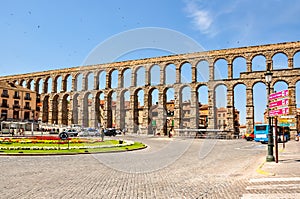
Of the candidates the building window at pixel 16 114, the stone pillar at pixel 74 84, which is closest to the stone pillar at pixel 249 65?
the stone pillar at pixel 74 84

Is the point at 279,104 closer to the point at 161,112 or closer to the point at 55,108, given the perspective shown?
the point at 161,112

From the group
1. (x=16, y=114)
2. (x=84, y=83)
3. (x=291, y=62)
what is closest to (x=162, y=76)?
(x=84, y=83)

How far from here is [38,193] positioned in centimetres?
734

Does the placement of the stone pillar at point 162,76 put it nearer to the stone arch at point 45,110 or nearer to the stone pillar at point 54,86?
the stone pillar at point 54,86

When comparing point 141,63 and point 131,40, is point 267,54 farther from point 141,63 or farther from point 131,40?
point 131,40

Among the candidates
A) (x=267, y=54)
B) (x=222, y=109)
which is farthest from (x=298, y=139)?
(x=222, y=109)

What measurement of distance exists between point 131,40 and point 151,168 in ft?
18.2

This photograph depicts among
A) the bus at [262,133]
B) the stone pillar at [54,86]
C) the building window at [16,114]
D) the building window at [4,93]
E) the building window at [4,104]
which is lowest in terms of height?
the bus at [262,133]

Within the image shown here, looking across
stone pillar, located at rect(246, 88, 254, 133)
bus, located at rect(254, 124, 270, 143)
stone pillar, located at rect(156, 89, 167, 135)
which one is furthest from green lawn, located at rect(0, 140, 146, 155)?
stone pillar, located at rect(156, 89, 167, 135)

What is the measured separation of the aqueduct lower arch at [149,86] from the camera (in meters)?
51.9

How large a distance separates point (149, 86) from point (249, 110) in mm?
21686

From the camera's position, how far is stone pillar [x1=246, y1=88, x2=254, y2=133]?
5017cm

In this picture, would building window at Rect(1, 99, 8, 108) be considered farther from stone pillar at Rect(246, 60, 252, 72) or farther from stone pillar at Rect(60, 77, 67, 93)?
stone pillar at Rect(246, 60, 252, 72)

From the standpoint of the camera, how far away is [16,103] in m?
64.9
